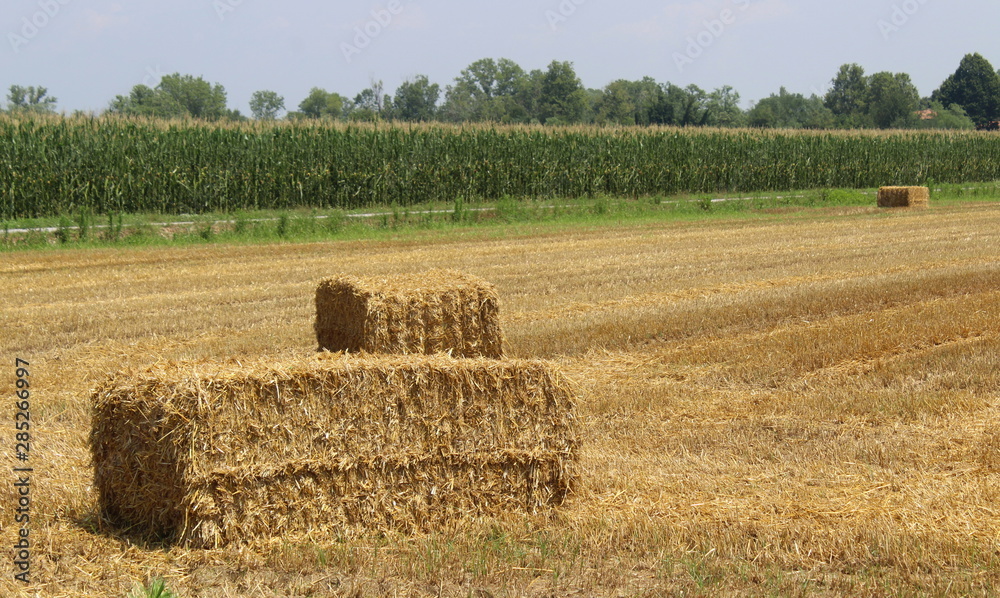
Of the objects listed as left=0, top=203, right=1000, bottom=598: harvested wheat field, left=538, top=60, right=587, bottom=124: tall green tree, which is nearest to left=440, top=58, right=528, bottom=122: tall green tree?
left=538, top=60, right=587, bottom=124: tall green tree

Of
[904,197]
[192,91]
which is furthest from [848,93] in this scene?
[904,197]

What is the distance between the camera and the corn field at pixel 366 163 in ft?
76.5

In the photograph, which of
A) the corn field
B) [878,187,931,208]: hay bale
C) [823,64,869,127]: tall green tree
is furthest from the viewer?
[823,64,869,127]: tall green tree

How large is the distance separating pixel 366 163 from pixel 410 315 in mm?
20371

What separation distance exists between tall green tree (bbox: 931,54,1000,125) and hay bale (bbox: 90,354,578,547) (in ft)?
334

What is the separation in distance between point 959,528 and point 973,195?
38.2 metres

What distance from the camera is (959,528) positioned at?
5.00m

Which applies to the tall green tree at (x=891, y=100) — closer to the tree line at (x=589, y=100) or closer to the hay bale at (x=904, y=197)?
the tree line at (x=589, y=100)

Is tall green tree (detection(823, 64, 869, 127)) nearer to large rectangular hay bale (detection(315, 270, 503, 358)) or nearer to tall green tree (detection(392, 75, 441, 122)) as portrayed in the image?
tall green tree (detection(392, 75, 441, 122))

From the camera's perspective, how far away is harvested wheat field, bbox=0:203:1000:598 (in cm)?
458

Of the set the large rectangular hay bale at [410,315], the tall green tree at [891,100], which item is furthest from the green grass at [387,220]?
the tall green tree at [891,100]

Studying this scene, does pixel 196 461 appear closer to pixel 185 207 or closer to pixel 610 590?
pixel 610 590

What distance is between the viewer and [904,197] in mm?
31312

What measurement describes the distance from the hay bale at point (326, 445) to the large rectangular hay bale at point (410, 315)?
255 cm
